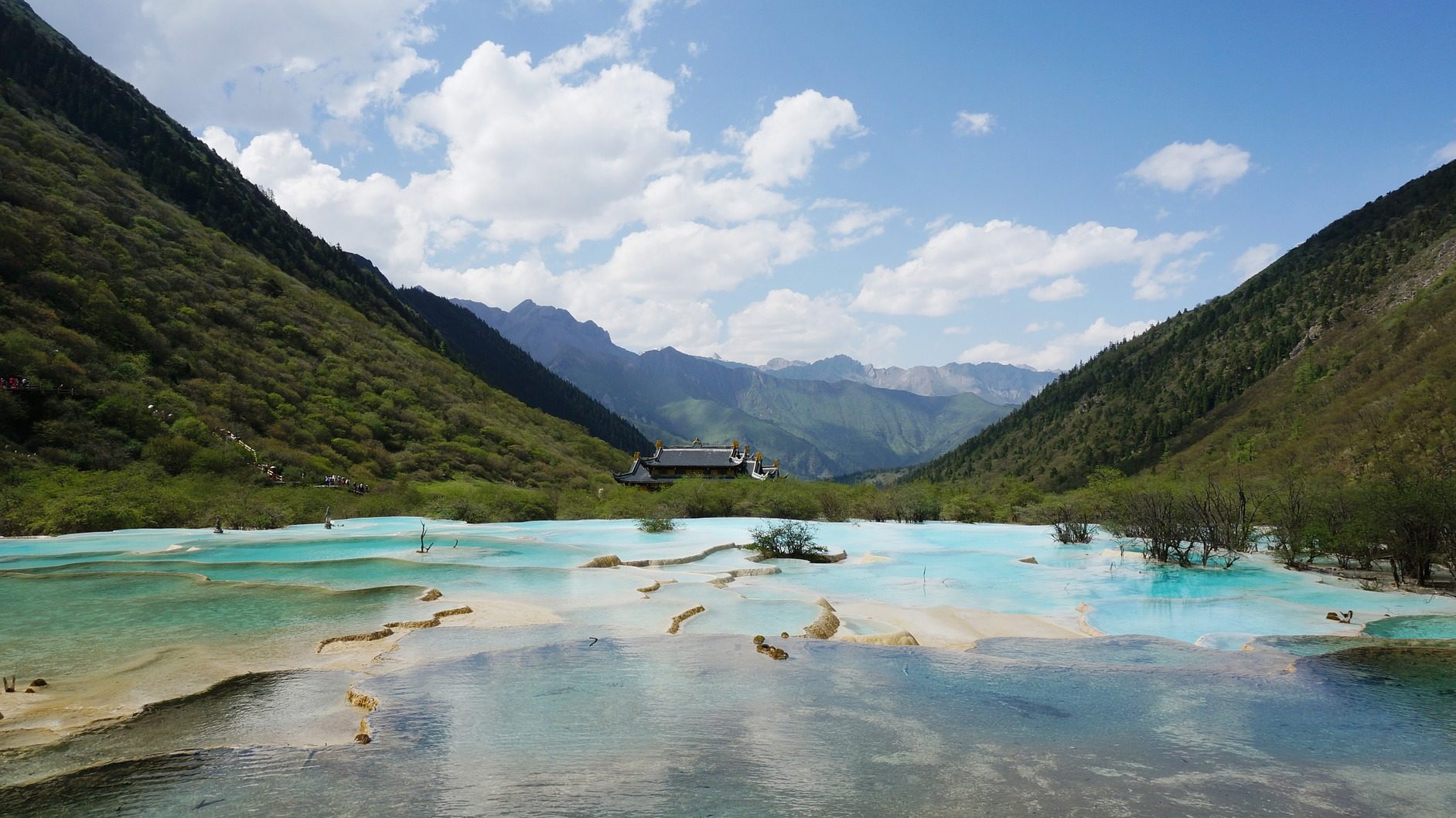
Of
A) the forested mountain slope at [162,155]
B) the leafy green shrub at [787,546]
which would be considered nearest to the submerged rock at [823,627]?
the leafy green shrub at [787,546]

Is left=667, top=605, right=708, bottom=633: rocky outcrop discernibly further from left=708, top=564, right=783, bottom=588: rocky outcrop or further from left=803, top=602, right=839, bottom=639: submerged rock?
left=708, top=564, right=783, bottom=588: rocky outcrop

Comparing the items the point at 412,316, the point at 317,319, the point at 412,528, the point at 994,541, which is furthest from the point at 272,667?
the point at 412,316

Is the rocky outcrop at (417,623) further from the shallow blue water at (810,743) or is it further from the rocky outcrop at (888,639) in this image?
the rocky outcrop at (888,639)

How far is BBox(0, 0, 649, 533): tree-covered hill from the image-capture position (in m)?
28.9

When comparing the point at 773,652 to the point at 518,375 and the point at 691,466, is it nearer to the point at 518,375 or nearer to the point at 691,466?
the point at 691,466

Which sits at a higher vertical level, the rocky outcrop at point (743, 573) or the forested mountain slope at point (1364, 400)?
the forested mountain slope at point (1364, 400)

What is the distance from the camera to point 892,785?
605 cm

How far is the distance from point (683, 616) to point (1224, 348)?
95622mm

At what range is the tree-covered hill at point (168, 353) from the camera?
28875mm

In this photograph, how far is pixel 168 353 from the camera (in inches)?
1553

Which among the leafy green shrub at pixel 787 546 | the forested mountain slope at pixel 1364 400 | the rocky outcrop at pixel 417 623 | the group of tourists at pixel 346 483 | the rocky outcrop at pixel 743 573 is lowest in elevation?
the rocky outcrop at pixel 417 623

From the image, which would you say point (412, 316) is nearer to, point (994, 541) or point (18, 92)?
point (18, 92)

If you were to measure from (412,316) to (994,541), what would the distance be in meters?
86.3

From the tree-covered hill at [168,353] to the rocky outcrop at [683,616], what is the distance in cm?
2355
